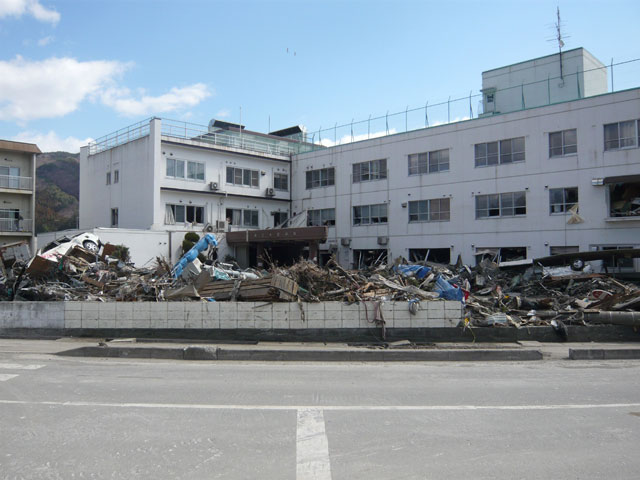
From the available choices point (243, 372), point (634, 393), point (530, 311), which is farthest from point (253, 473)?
point (530, 311)

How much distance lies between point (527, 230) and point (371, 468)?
24992mm

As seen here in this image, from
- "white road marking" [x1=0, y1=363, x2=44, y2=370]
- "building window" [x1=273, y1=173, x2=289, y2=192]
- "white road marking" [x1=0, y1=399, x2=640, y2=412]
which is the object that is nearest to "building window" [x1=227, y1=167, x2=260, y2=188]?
"building window" [x1=273, y1=173, x2=289, y2=192]

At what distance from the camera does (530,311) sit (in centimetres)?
1414

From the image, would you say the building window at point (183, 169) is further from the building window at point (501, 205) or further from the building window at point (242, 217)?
the building window at point (501, 205)

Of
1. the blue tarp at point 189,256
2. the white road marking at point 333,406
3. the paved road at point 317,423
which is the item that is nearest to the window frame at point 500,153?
the blue tarp at point 189,256

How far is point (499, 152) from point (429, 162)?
447 centimetres

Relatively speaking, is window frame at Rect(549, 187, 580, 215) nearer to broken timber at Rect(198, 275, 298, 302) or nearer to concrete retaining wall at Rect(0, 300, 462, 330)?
concrete retaining wall at Rect(0, 300, 462, 330)

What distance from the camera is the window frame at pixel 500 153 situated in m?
27.5

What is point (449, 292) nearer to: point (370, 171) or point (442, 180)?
point (442, 180)

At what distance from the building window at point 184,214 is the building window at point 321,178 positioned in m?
8.79

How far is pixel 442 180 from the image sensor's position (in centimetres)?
3027

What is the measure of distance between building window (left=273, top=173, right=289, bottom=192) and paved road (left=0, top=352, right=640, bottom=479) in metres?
28.6

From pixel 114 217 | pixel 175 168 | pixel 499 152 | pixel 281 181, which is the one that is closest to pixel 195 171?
pixel 175 168

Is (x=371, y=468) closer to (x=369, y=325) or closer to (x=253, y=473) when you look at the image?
(x=253, y=473)
